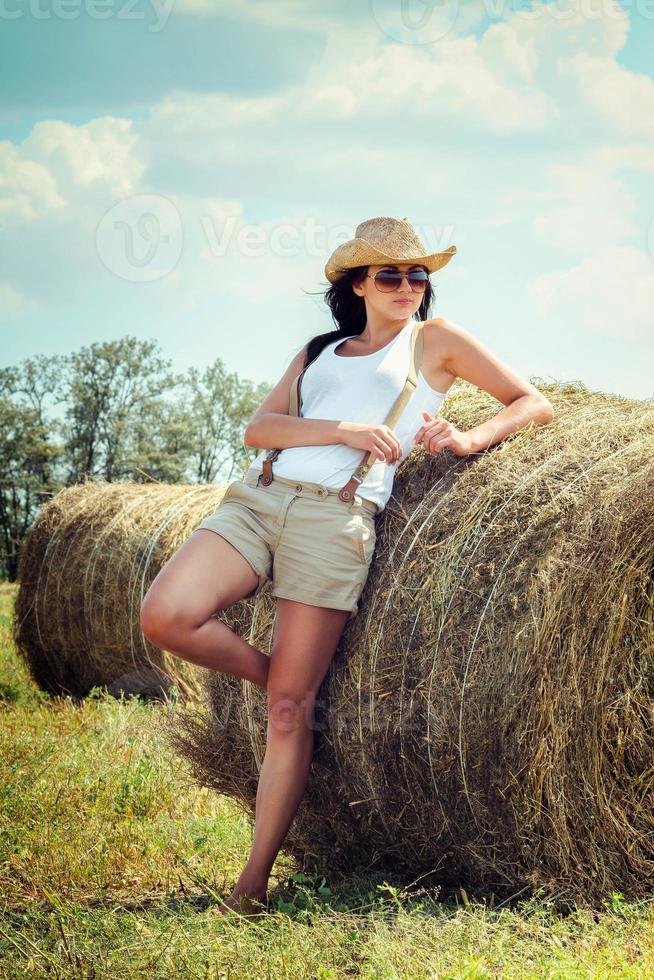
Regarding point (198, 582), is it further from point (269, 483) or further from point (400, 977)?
point (400, 977)

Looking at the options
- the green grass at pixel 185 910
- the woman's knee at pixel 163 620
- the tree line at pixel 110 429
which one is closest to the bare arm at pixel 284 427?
the woman's knee at pixel 163 620

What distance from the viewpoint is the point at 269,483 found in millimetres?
3654

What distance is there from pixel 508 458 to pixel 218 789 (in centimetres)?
184

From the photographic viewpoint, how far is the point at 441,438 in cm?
362

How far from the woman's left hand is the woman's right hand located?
0.38 ft

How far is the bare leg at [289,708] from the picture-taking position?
3.44 m

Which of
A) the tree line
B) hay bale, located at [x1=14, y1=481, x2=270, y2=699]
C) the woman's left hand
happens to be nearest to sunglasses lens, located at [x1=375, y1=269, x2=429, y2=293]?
the woman's left hand

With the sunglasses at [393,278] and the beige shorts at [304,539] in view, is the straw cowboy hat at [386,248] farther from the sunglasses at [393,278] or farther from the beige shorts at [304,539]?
the beige shorts at [304,539]

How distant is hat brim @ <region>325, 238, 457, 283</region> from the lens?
3895mm

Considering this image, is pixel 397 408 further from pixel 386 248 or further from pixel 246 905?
pixel 246 905

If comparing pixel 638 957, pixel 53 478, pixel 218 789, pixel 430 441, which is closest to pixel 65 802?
pixel 218 789

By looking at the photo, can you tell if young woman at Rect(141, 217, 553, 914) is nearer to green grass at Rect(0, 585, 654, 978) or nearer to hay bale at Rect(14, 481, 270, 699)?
green grass at Rect(0, 585, 654, 978)

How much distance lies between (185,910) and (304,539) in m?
1.30

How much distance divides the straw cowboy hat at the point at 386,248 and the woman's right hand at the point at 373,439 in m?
0.75
